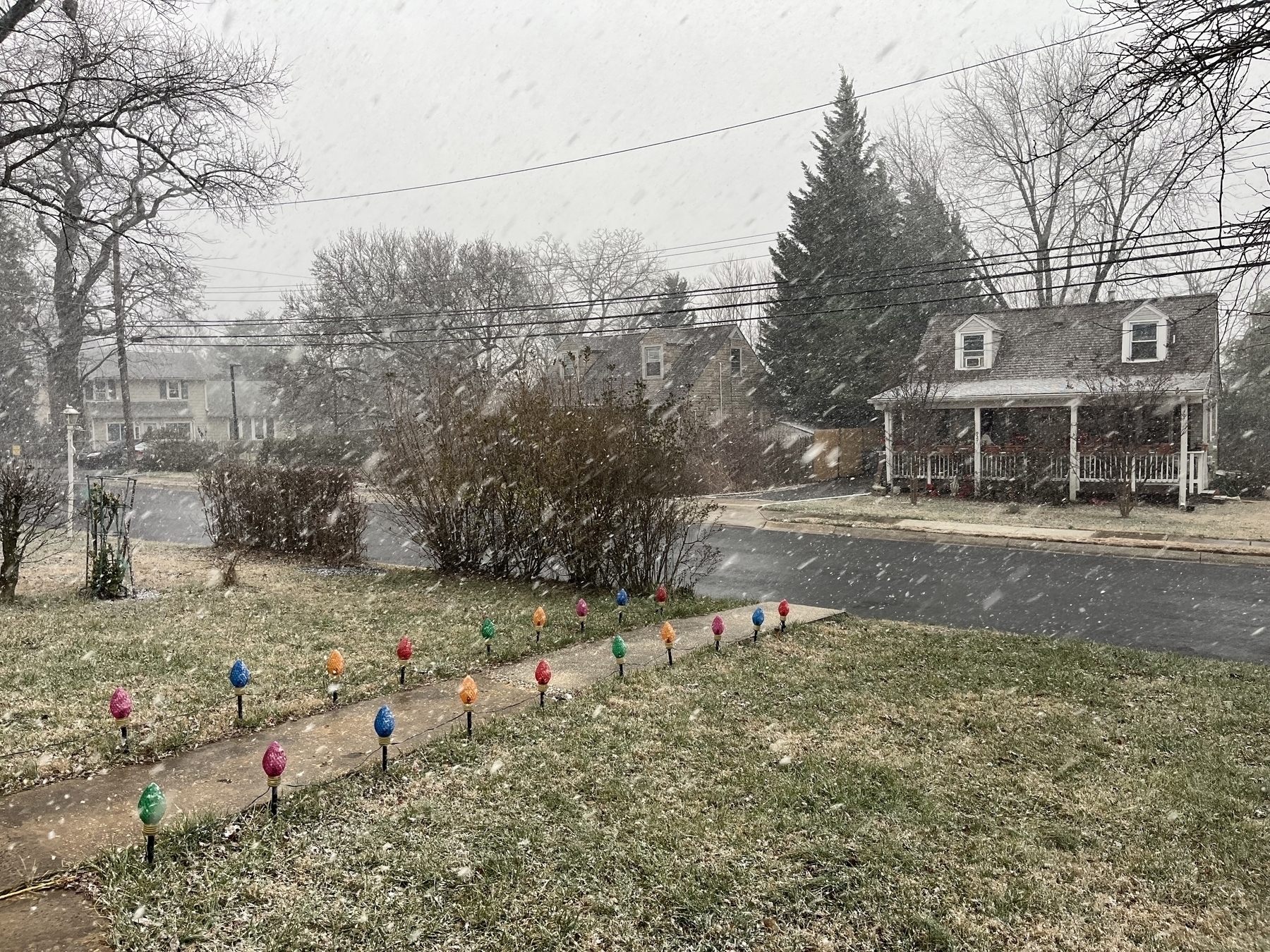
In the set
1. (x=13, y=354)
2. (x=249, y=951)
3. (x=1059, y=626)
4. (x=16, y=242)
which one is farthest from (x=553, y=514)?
(x=13, y=354)

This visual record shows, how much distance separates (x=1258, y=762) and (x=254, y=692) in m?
6.73

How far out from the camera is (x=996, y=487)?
23.7m

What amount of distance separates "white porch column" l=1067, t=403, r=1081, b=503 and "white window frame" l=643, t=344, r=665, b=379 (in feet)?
67.4

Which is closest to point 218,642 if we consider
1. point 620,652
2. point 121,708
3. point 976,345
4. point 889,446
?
point 121,708

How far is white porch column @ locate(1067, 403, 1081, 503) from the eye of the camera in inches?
861

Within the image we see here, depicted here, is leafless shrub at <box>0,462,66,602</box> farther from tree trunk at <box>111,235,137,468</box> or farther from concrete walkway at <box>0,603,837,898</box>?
Answer: tree trunk at <box>111,235,137,468</box>

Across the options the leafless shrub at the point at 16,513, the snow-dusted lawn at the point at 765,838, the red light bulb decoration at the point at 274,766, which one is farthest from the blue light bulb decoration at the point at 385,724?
the leafless shrub at the point at 16,513

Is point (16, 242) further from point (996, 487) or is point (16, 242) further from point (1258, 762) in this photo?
point (1258, 762)

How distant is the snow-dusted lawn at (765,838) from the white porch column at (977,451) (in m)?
18.1

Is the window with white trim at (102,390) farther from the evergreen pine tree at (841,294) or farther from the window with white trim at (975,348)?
the window with white trim at (975,348)

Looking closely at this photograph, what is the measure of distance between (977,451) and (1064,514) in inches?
183

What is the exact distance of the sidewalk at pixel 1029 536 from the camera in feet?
47.9

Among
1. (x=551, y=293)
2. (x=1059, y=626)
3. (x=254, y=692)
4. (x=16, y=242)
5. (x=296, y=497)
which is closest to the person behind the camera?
(x=254, y=692)

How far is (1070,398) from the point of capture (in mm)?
23312
